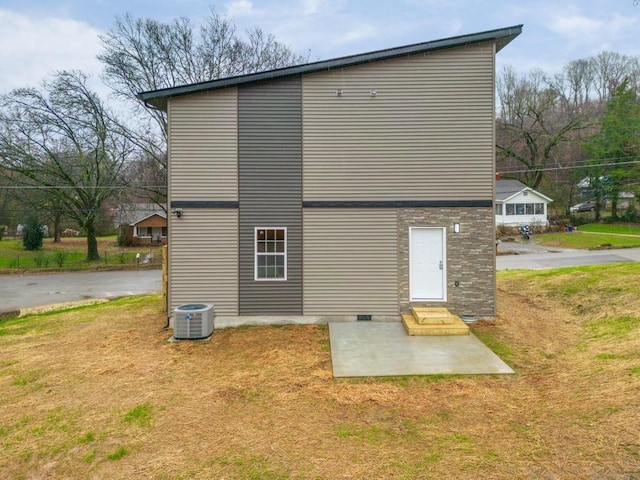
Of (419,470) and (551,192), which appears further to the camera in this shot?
(551,192)

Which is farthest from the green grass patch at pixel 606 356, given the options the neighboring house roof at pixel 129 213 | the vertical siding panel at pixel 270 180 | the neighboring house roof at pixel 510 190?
the neighboring house roof at pixel 510 190

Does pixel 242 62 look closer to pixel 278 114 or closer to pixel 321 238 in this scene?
pixel 278 114

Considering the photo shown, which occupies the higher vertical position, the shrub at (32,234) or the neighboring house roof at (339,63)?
the neighboring house roof at (339,63)

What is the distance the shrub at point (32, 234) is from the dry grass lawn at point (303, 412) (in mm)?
25105

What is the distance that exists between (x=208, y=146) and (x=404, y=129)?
4.45 m

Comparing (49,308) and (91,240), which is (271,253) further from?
(91,240)

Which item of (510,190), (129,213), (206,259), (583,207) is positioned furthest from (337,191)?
(583,207)

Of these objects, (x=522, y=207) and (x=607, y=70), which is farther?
(x=607, y=70)

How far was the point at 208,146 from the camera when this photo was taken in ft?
28.3

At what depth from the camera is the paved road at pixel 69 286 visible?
13916mm

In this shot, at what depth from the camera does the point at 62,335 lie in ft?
28.1

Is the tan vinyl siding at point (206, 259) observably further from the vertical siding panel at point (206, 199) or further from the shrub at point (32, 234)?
the shrub at point (32, 234)

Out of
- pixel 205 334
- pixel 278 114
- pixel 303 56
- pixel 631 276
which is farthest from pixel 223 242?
pixel 303 56

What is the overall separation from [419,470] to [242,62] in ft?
78.6
